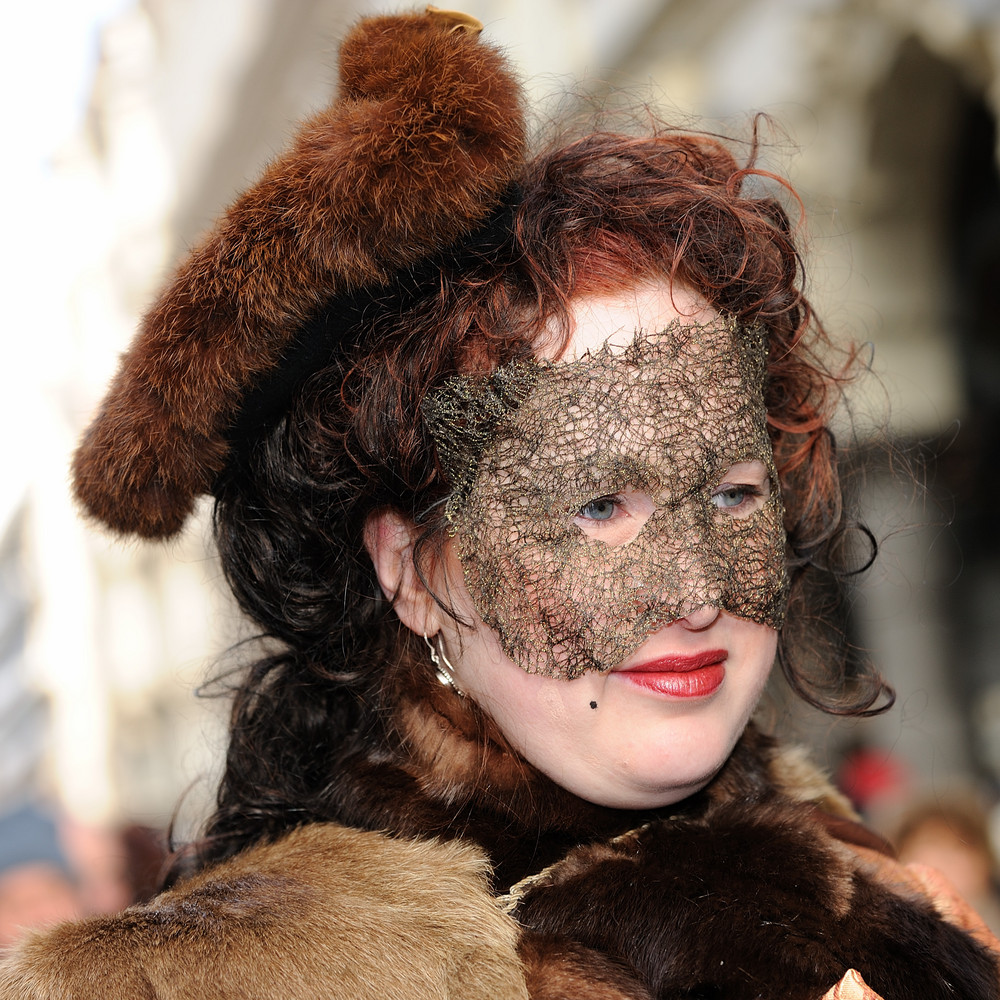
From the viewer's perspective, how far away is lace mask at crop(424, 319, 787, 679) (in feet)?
5.16

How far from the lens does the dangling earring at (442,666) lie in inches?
69.9

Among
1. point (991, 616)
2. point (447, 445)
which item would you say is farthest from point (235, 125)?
point (447, 445)

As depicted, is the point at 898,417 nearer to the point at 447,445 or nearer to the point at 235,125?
the point at 447,445

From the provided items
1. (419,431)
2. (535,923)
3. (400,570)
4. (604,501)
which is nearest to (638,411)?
(604,501)

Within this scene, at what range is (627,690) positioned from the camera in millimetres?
1615

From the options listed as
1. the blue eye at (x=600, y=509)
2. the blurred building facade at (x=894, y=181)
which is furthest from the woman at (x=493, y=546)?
the blurred building facade at (x=894, y=181)

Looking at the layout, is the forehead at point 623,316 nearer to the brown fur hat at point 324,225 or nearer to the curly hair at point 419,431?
the curly hair at point 419,431

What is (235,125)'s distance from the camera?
6688 mm

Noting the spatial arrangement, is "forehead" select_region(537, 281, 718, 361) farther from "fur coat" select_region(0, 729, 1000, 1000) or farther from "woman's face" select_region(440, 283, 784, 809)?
"fur coat" select_region(0, 729, 1000, 1000)

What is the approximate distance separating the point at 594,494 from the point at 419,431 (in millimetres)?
325

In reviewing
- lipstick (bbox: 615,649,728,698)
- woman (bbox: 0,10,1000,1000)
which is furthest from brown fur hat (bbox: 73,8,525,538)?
lipstick (bbox: 615,649,728,698)

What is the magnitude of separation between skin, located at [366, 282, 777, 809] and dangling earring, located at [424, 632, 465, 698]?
0.01m

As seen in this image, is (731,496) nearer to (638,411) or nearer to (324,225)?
(638,411)

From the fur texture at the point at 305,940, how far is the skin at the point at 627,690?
0.24 metres
